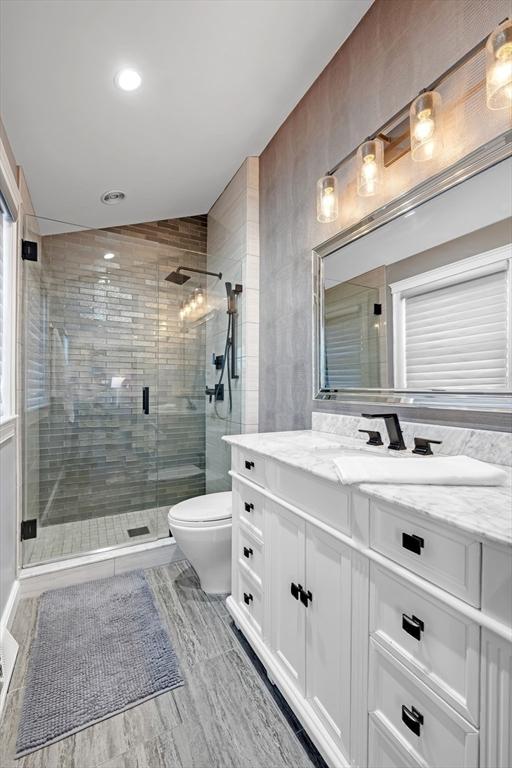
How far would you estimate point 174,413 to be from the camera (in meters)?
2.83

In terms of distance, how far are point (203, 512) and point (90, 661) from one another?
75 cm

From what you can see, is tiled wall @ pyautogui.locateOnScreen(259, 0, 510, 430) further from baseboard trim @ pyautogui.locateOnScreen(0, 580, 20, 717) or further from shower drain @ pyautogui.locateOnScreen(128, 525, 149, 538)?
baseboard trim @ pyautogui.locateOnScreen(0, 580, 20, 717)

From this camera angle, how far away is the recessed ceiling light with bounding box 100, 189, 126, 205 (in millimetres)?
2473

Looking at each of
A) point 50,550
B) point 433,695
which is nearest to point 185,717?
point 433,695

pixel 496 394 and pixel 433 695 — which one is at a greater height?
pixel 496 394

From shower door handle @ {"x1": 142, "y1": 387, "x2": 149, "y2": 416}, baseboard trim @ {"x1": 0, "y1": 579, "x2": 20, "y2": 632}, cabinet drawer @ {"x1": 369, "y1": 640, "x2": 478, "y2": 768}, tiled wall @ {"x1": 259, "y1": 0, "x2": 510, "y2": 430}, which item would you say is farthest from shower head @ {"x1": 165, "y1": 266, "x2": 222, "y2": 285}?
cabinet drawer @ {"x1": 369, "y1": 640, "x2": 478, "y2": 768}

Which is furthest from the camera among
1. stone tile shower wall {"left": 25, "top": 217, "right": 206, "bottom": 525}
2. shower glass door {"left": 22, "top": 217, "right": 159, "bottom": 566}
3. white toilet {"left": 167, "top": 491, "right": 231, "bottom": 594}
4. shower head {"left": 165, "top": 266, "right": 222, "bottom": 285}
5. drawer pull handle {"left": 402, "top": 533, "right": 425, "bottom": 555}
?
shower head {"left": 165, "top": 266, "right": 222, "bottom": 285}

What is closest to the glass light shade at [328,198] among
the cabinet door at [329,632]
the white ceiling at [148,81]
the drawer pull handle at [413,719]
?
the white ceiling at [148,81]

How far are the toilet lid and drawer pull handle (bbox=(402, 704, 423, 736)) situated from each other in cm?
118

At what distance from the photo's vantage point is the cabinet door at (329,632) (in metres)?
0.96

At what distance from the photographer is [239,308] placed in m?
2.57

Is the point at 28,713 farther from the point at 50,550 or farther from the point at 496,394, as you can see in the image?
the point at 496,394

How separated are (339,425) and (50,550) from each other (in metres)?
1.88

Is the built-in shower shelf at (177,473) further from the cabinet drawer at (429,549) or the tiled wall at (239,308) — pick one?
the cabinet drawer at (429,549)
